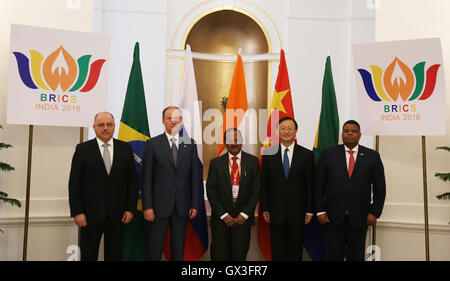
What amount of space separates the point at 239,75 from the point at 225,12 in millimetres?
3814

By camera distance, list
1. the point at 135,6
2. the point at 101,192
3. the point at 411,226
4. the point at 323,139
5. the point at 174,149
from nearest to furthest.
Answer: the point at 101,192 → the point at 174,149 → the point at 411,226 → the point at 323,139 → the point at 135,6

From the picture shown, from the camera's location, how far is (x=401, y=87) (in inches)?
164

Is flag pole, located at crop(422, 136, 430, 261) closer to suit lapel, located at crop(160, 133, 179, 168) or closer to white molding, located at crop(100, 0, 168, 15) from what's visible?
suit lapel, located at crop(160, 133, 179, 168)

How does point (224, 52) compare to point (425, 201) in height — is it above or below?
above

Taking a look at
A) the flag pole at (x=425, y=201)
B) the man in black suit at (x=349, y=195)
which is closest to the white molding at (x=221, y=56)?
the flag pole at (x=425, y=201)

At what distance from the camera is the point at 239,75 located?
15.8ft

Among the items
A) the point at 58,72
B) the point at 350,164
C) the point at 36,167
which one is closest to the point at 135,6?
the point at 58,72

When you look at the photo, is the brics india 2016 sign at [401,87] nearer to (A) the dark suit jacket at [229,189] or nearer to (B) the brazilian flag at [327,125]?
(B) the brazilian flag at [327,125]

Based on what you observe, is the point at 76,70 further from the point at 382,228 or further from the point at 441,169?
the point at 441,169

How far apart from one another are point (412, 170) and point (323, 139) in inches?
36.7

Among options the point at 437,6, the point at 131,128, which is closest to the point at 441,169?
the point at 437,6

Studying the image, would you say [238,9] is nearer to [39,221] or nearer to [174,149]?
[174,149]

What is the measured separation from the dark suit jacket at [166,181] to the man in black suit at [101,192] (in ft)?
0.49

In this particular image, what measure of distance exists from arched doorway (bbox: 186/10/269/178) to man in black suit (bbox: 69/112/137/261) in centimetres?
451
